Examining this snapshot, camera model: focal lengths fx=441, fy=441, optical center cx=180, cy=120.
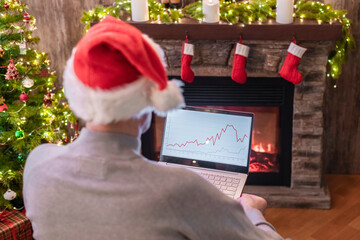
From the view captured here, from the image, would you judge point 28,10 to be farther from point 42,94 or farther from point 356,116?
point 356,116

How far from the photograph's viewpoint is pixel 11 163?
2490 mm

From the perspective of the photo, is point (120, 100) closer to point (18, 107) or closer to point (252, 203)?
point (252, 203)

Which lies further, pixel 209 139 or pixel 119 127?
pixel 209 139

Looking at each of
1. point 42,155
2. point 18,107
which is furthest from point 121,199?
point 18,107

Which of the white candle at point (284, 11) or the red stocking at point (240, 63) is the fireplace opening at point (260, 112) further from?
the white candle at point (284, 11)

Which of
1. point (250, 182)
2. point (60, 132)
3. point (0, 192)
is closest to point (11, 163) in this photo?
point (0, 192)

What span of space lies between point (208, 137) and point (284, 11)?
1109mm

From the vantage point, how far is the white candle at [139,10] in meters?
2.56

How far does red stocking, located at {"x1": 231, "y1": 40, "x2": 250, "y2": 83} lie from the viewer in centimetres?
258

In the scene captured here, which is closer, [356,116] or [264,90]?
[264,90]

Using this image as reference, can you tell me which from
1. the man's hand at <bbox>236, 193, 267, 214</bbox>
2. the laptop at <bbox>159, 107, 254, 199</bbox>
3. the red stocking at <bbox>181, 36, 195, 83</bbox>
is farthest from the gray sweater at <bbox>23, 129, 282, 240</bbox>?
the red stocking at <bbox>181, 36, 195, 83</bbox>

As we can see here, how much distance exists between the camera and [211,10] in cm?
253

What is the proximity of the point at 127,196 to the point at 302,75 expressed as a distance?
201 centimetres

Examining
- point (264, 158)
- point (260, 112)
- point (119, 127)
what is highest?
point (119, 127)
